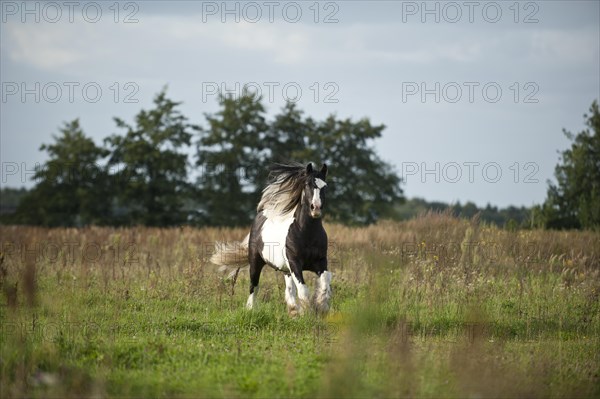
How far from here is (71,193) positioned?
41.1m

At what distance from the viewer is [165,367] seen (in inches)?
265

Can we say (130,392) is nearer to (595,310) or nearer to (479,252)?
(595,310)

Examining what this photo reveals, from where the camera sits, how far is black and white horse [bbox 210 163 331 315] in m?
9.66

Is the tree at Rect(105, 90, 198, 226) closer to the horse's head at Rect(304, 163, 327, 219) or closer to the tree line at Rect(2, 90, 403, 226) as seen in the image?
the tree line at Rect(2, 90, 403, 226)

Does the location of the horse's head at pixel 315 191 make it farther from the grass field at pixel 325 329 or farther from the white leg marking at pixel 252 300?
the white leg marking at pixel 252 300

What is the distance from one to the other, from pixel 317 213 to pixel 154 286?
4.30 metres

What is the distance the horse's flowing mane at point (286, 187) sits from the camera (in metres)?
10.4

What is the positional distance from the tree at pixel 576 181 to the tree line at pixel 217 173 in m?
0.06

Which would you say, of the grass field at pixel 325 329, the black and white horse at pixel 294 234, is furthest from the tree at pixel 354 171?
the black and white horse at pixel 294 234

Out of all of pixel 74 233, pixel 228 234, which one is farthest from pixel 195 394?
pixel 74 233

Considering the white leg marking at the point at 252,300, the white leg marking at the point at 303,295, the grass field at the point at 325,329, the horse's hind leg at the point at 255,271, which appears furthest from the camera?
the horse's hind leg at the point at 255,271

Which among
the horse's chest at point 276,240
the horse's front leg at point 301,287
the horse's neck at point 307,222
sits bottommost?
the horse's front leg at point 301,287

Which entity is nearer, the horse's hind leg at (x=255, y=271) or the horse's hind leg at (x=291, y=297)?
the horse's hind leg at (x=291, y=297)

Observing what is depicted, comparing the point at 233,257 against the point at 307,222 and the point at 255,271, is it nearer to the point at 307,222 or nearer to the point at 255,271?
the point at 255,271
